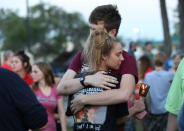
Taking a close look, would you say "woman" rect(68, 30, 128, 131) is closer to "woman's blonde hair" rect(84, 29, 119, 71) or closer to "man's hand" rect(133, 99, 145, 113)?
"woman's blonde hair" rect(84, 29, 119, 71)

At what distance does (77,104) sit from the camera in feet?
9.66

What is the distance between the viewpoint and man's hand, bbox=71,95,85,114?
291 centimetres

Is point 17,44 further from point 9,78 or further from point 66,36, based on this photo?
point 9,78

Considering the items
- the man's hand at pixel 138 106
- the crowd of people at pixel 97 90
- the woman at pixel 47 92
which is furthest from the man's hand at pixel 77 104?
the woman at pixel 47 92

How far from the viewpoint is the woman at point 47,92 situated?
549cm

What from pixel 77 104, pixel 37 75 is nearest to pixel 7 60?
pixel 37 75

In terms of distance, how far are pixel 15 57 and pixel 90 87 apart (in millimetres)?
4039

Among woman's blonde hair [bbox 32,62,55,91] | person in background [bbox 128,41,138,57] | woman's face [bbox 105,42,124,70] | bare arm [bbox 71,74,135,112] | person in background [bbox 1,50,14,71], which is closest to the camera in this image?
bare arm [bbox 71,74,135,112]

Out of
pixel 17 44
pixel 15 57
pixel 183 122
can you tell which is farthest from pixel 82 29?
pixel 183 122

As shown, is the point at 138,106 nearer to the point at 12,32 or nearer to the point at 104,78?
the point at 104,78

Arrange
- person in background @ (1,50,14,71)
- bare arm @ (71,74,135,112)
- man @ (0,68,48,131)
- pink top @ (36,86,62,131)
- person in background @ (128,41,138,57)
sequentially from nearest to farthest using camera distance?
man @ (0,68,48,131), bare arm @ (71,74,135,112), pink top @ (36,86,62,131), person in background @ (1,50,14,71), person in background @ (128,41,138,57)

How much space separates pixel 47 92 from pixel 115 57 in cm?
286

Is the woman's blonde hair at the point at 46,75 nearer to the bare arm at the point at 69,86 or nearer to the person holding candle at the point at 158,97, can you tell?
the person holding candle at the point at 158,97

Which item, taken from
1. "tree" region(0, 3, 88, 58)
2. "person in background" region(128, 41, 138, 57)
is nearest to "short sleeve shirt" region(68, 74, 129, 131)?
"person in background" region(128, 41, 138, 57)
